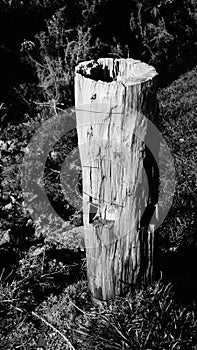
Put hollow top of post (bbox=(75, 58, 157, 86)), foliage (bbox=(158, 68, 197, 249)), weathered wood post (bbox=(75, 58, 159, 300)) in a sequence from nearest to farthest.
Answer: weathered wood post (bbox=(75, 58, 159, 300)) < hollow top of post (bbox=(75, 58, 157, 86)) < foliage (bbox=(158, 68, 197, 249))

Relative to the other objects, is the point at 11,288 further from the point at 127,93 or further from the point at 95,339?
the point at 127,93

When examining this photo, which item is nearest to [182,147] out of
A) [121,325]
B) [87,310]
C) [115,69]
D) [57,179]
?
[57,179]

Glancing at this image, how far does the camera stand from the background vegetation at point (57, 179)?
329 cm

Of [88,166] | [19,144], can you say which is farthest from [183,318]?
[19,144]

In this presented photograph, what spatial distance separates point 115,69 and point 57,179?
2638mm

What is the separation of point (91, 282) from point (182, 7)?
23.1 feet

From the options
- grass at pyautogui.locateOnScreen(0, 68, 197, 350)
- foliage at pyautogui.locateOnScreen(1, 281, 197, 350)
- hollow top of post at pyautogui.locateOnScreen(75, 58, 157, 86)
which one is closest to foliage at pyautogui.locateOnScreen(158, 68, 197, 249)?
grass at pyautogui.locateOnScreen(0, 68, 197, 350)

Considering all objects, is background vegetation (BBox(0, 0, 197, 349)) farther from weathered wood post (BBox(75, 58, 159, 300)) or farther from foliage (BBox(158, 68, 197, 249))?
weathered wood post (BBox(75, 58, 159, 300))

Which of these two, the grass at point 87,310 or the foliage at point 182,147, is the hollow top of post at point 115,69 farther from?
the foliage at point 182,147

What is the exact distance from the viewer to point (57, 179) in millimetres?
5523

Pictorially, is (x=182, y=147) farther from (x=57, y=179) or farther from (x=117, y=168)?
→ (x=117, y=168)

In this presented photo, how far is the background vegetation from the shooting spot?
10.8ft

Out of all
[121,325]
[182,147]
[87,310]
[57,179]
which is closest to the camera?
[121,325]

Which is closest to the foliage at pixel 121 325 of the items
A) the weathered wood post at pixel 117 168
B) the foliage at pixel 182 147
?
the weathered wood post at pixel 117 168
